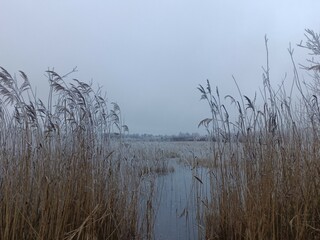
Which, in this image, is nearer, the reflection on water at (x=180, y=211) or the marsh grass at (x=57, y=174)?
the marsh grass at (x=57, y=174)

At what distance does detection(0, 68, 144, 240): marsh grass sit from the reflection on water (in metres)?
0.87

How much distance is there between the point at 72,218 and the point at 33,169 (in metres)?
0.55

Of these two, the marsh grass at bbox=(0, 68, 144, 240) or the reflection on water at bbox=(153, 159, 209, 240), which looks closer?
the marsh grass at bbox=(0, 68, 144, 240)

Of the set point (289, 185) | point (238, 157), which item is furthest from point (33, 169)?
point (289, 185)

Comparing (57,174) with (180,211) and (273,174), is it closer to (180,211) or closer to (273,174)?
(273,174)

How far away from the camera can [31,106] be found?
8.61 ft

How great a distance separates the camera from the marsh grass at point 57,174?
2.43 metres

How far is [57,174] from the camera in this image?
8.87 ft

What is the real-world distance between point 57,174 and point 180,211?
10.9 feet

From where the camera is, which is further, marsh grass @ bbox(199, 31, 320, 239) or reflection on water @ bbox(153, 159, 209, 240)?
reflection on water @ bbox(153, 159, 209, 240)

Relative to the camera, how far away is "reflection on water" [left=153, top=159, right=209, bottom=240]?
411 centimetres

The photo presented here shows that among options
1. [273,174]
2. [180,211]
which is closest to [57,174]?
[273,174]

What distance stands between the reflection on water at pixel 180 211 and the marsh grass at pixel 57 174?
0.87 meters

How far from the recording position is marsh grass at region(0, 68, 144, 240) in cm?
243
